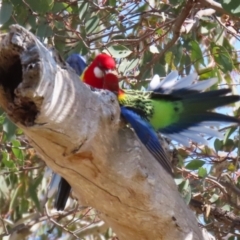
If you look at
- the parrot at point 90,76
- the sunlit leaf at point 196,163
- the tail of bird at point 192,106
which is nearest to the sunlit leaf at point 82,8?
the parrot at point 90,76

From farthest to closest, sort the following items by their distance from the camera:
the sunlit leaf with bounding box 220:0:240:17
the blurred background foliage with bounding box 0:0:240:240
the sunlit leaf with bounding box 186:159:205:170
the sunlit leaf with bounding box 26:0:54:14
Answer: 1. the sunlit leaf with bounding box 186:159:205:170
2. the blurred background foliage with bounding box 0:0:240:240
3. the sunlit leaf with bounding box 26:0:54:14
4. the sunlit leaf with bounding box 220:0:240:17

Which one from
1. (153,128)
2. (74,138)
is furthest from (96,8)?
(74,138)

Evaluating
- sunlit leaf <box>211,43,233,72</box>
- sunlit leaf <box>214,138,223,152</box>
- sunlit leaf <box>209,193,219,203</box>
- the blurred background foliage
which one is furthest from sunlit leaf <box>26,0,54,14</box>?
sunlit leaf <box>209,193,219,203</box>

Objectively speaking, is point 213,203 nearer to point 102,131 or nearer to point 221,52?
point 221,52

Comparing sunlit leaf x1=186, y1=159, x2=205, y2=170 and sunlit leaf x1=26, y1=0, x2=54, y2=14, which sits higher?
sunlit leaf x1=26, y1=0, x2=54, y2=14

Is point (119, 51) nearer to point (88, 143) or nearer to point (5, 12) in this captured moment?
point (5, 12)

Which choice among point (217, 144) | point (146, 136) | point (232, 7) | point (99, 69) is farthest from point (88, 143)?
point (217, 144)

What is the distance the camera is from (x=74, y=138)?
49.6 inches

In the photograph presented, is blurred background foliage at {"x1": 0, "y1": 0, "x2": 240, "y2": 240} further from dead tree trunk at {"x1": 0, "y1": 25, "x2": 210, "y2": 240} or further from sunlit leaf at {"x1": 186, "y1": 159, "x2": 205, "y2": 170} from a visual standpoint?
dead tree trunk at {"x1": 0, "y1": 25, "x2": 210, "y2": 240}

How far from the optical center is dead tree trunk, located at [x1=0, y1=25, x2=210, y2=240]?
3.75ft

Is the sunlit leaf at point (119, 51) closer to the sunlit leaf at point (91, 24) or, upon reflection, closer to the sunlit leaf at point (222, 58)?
the sunlit leaf at point (91, 24)

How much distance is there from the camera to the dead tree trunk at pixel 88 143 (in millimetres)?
1144

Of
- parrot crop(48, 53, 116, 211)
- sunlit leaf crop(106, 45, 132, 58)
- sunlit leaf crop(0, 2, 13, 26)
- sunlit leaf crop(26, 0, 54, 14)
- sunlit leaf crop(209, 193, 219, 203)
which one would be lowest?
sunlit leaf crop(209, 193, 219, 203)

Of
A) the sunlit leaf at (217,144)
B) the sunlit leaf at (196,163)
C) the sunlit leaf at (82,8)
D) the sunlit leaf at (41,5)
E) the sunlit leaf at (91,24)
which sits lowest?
the sunlit leaf at (196,163)
